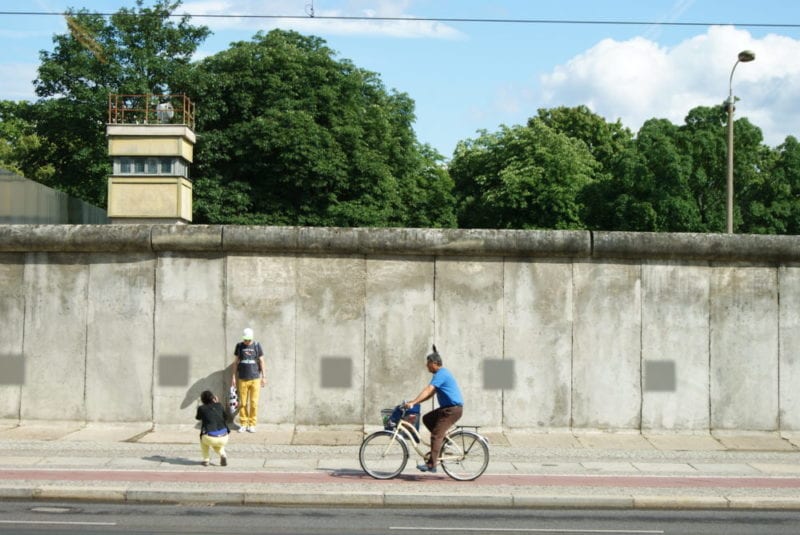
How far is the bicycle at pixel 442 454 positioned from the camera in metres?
12.4

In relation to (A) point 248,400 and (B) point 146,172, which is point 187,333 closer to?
(A) point 248,400

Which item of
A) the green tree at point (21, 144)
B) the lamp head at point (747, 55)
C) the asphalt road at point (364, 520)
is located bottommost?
the asphalt road at point (364, 520)

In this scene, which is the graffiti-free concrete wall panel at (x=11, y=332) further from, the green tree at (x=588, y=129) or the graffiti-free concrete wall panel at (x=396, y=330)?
the green tree at (x=588, y=129)

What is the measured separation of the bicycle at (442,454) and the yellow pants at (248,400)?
11.8 feet

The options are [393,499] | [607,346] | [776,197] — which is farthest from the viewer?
[776,197]

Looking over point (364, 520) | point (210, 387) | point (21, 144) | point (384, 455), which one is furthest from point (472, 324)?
point (21, 144)

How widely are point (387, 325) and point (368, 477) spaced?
12.7ft

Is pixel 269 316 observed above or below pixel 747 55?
below

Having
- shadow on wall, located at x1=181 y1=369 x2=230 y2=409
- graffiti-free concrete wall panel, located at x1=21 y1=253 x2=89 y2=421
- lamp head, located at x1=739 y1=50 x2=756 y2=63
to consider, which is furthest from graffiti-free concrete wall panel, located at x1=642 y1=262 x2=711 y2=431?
lamp head, located at x1=739 y1=50 x2=756 y2=63

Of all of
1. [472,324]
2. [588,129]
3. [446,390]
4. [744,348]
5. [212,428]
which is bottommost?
[212,428]

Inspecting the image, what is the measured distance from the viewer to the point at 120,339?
52.2ft

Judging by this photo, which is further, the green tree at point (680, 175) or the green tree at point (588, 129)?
the green tree at point (588, 129)

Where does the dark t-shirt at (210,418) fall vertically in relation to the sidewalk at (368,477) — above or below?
above

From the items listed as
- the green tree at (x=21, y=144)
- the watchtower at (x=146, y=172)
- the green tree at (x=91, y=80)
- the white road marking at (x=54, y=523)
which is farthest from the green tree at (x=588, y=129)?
the white road marking at (x=54, y=523)
